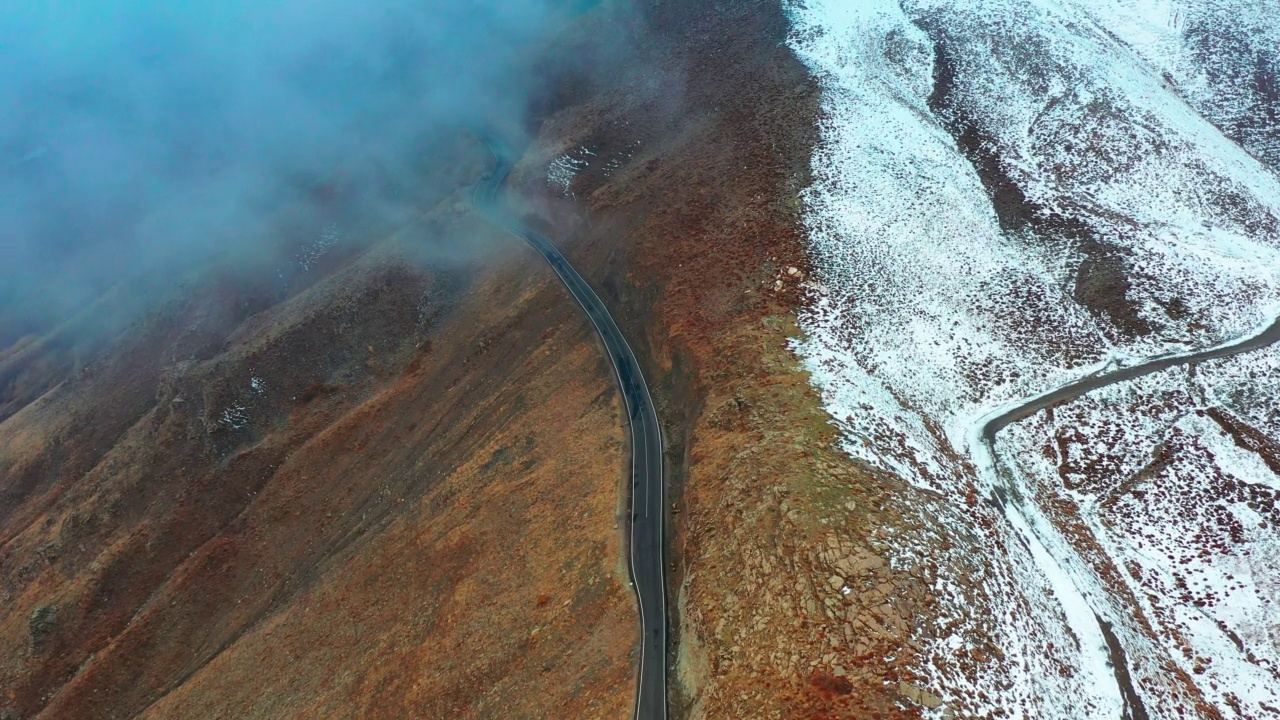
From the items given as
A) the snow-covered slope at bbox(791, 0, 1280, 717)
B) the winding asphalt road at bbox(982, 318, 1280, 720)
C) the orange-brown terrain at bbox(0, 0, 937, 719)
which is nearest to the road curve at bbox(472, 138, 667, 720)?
the orange-brown terrain at bbox(0, 0, 937, 719)

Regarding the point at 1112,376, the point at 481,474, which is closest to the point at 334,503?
the point at 481,474

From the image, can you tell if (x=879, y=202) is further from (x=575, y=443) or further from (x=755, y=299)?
(x=575, y=443)

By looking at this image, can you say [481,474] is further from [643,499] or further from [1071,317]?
[1071,317]

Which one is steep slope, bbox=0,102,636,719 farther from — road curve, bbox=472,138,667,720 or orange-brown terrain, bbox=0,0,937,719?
road curve, bbox=472,138,667,720

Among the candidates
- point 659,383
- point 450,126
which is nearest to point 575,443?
point 659,383

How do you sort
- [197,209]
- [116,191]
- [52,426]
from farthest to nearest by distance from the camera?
[116,191] < [197,209] < [52,426]

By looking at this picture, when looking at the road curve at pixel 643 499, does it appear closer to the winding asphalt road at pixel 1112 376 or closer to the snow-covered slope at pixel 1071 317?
the snow-covered slope at pixel 1071 317

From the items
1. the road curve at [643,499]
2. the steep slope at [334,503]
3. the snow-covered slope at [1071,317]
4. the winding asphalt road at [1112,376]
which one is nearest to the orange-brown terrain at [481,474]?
the steep slope at [334,503]
